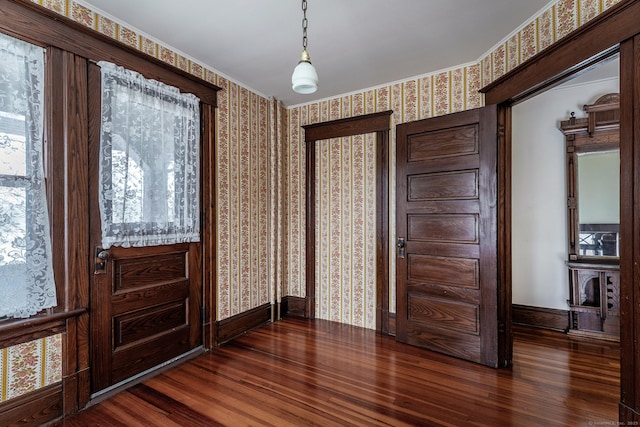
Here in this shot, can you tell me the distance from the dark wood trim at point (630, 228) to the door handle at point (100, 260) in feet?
10.5

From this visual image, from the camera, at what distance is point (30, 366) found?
6.14 ft

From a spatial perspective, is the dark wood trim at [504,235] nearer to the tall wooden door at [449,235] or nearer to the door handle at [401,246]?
the tall wooden door at [449,235]

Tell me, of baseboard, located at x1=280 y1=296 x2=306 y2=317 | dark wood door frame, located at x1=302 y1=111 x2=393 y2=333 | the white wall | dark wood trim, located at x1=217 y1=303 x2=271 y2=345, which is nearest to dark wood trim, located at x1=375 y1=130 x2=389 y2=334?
dark wood door frame, located at x1=302 y1=111 x2=393 y2=333

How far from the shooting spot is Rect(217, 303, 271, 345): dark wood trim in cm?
312

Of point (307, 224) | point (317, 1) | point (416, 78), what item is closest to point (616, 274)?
point (416, 78)

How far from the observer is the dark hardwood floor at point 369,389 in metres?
1.94

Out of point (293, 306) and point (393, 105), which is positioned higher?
point (393, 105)

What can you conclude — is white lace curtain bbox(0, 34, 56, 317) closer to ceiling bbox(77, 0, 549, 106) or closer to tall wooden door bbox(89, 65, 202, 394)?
tall wooden door bbox(89, 65, 202, 394)

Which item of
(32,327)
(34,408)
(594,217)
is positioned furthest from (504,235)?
(34,408)

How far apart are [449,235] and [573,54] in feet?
5.03

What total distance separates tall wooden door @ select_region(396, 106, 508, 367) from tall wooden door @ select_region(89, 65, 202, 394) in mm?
2028

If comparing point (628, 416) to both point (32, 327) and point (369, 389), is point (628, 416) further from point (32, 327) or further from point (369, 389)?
point (32, 327)

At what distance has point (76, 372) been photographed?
206cm

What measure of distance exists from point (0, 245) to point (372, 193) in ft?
9.78
